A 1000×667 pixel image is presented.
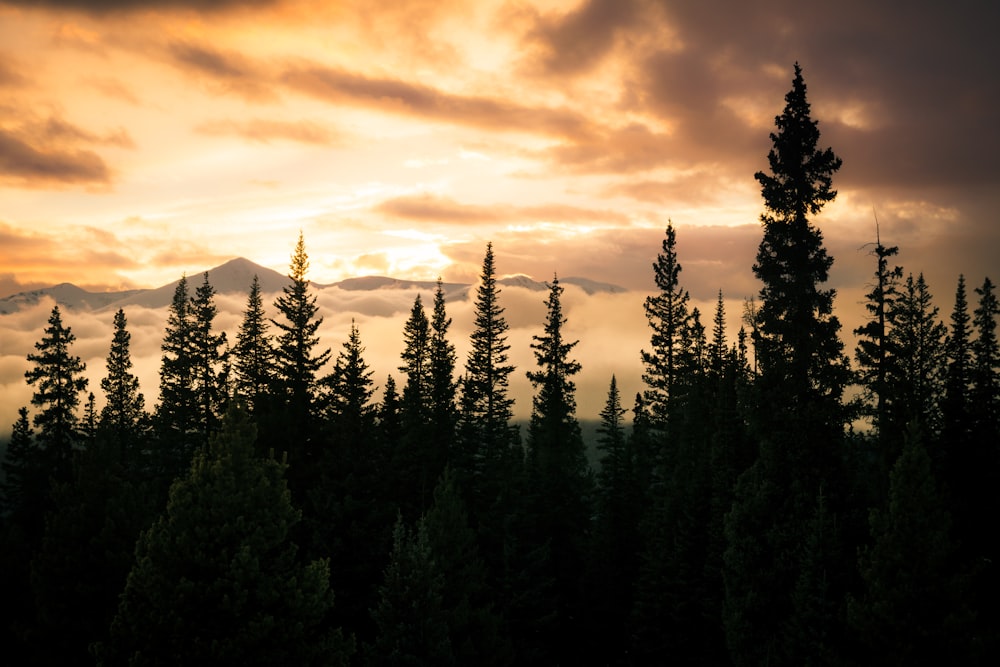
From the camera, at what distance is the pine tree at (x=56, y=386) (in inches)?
1802

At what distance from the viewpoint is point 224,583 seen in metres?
17.9

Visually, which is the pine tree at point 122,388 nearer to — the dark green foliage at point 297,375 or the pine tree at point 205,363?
the pine tree at point 205,363

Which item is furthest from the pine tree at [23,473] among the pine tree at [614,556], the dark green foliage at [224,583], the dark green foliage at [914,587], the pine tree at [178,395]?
the dark green foliage at [914,587]

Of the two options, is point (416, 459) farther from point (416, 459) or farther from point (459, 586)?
point (459, 586)

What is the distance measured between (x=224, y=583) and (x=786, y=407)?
18.8 m

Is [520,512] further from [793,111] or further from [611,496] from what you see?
[793,111]

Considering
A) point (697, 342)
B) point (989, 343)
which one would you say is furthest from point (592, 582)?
point (989, 343)

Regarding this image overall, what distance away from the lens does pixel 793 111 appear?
25750 millimetres

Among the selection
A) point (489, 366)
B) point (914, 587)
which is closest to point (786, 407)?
point (914, 587)

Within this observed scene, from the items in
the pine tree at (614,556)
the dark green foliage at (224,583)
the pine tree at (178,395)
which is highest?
the pine tree at (178,395)

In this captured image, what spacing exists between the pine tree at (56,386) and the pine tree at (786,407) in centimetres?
4207

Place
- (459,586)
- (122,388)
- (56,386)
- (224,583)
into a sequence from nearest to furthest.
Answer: (224,583) < (459,586) < (56,386) < (122,388)

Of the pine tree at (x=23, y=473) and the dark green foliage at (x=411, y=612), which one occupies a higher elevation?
the pine tree at (x=23, y=473)

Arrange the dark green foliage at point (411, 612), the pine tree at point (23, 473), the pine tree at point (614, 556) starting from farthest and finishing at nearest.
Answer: the pine tree at point (614, 556) → the pine tree at point (23, 473) → the dark green foliage at point (411, 612)
